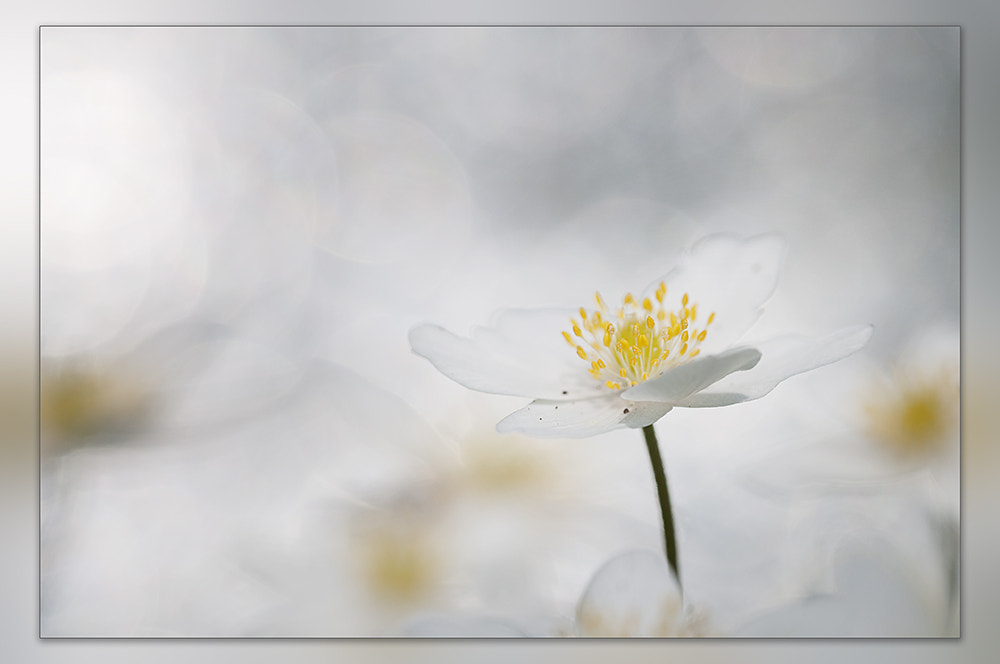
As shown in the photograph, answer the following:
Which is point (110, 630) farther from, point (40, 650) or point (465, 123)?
point (465, 123)

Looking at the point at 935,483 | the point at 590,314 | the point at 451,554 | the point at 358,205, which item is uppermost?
the point at 358,205

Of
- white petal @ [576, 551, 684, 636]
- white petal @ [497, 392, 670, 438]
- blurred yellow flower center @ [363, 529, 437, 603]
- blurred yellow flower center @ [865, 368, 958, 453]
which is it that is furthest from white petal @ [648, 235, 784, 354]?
blurred yellow flower center @ [363, 529, 437, 603]

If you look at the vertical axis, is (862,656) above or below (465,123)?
below

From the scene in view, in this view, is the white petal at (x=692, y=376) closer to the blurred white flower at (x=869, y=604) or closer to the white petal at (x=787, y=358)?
the white petal at (x=787, y=358)

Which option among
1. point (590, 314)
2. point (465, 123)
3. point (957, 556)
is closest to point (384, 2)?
point (465, 123)

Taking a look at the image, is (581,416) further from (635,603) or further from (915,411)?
(915,411)
